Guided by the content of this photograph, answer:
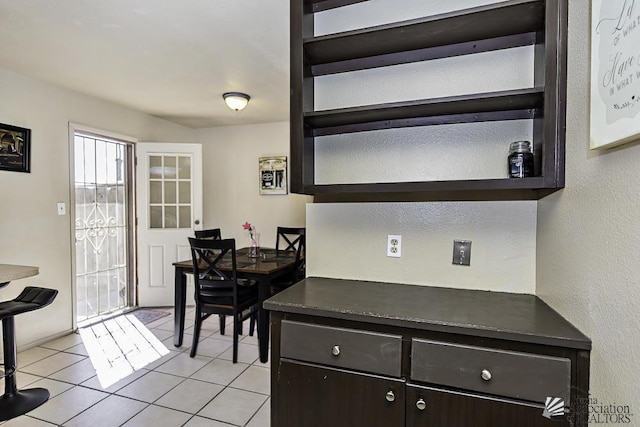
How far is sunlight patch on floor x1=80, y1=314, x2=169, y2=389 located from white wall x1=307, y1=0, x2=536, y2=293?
71.4 inches

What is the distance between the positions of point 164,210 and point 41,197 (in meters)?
1.31

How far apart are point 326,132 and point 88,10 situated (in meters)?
1.55

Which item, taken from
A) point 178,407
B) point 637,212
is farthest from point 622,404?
point 178,407

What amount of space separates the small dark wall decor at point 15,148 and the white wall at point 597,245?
3.74 m

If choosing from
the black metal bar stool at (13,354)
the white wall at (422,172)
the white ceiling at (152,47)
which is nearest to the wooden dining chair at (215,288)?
the black metal bar stool at (13,354)

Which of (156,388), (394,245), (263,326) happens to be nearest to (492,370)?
(394,245)

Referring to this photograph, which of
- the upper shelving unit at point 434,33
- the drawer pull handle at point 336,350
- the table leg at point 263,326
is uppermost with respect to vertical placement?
the upper shelving unit at point 434,33

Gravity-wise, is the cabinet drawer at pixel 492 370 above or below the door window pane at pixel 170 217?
below

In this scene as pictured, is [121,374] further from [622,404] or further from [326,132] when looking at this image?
[622,404]

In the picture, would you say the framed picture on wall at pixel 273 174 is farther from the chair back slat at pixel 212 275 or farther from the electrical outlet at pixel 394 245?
the electrical outlet at pixel 394 245

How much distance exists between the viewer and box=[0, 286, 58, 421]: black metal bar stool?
Answer: 6.51 ft

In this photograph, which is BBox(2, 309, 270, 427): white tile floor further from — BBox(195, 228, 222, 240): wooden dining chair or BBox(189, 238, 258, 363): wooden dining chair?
BBox(195, 228, 222, 240): wooden dining chair

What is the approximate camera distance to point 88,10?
195cm

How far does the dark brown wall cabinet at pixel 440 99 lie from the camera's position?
120 cm
